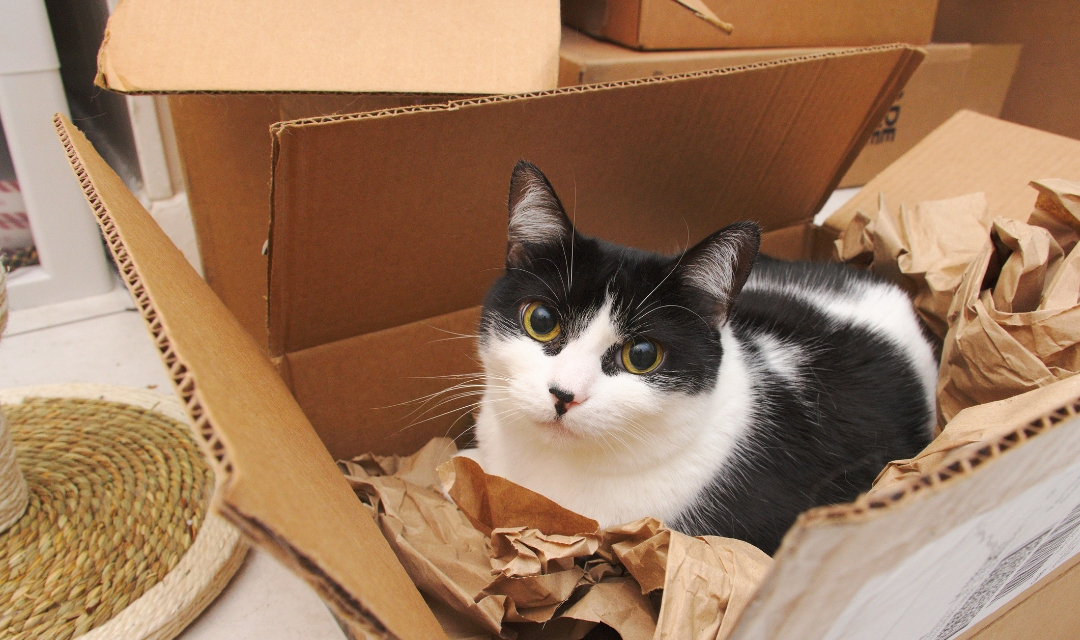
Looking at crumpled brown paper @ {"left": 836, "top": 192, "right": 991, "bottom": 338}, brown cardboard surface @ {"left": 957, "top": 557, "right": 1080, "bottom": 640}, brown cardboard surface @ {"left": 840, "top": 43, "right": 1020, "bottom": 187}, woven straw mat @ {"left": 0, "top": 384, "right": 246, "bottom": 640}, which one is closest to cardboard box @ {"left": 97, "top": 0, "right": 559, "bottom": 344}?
woven straw mat @ {"left": 0, "top": 384, "right": 246, "bottom": 640}

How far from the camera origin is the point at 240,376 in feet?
1.76

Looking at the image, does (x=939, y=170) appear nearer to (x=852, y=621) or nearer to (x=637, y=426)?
(x=637, y=426)

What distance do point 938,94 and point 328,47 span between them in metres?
1.65

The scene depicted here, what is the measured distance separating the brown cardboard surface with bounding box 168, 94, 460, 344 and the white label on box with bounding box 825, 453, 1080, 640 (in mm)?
723

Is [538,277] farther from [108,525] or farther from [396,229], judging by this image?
[108,525]

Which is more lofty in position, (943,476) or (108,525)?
(943,476)

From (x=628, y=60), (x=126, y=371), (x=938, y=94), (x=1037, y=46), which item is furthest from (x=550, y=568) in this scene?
(x=1037, y=46)

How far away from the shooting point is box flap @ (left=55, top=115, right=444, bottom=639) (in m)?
0.35

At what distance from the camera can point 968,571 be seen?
481 millimetres

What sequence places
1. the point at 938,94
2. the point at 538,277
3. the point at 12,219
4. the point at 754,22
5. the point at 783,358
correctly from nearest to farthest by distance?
the point at 538,277
the point at 783,358
the point at 754,22
the point at 12,219
the point at 938,94

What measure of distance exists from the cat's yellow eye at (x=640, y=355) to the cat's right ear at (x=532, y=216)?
0.13 meters

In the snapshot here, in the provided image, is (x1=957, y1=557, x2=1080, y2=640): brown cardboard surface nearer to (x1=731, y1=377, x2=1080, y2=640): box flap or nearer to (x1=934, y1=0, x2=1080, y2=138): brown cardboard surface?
(x1=731, y1=377, x2=1080, y2=640): box flap

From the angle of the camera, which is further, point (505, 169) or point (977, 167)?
point (977, 167)

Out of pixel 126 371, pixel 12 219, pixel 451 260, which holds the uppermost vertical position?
pixel 451 260
